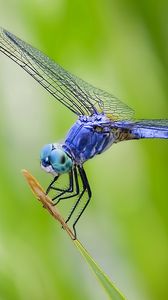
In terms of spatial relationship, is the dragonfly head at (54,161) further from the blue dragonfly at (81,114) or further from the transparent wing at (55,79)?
the transparent wing at (55,79)

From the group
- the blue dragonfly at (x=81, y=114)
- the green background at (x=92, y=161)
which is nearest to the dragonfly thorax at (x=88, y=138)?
the blue dragonfly at (x=81, y=114)

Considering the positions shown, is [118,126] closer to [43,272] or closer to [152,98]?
[152,98]

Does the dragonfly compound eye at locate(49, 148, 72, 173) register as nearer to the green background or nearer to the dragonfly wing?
the green background

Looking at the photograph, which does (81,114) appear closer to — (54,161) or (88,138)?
(88,138)

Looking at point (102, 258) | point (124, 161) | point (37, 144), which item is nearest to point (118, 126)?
point (124, 161)

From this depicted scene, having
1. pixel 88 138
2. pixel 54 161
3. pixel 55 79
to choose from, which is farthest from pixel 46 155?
pixel 55 79

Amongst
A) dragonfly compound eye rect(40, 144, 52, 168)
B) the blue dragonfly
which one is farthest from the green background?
dragonfly compound eye rect(40, 144, 52, 168)

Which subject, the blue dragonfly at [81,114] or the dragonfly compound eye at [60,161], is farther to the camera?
the blue dragonfly at [81,114]
